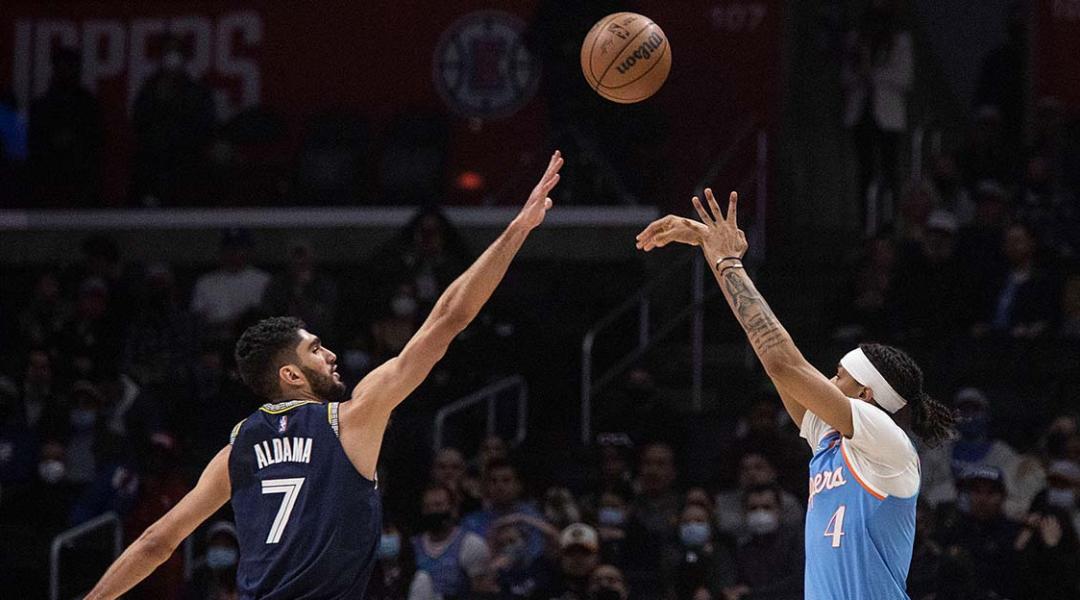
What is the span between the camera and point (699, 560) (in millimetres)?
11086

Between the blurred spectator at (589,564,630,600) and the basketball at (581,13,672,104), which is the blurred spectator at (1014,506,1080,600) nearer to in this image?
the blurred spectator at (589,564,630,600)

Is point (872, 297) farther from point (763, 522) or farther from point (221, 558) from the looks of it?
point (221, 558)

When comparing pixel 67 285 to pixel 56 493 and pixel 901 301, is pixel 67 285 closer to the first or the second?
pixel 56 493

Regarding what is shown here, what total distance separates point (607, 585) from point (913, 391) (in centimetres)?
506

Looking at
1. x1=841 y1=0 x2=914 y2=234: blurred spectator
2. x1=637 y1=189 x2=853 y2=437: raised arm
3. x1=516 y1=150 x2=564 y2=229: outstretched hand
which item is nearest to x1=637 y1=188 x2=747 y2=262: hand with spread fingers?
x1=637 y1=189 x2=853 y2=437: raised arm

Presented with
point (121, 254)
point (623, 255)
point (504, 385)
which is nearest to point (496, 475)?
point (504, 385)

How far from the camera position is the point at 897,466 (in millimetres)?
6008

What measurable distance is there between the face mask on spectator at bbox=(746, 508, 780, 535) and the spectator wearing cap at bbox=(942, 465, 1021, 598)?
3.54 feet

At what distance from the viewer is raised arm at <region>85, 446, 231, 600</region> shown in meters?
5.94

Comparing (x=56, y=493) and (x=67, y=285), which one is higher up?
(x=67, y=285)

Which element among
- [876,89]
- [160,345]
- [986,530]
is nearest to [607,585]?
[986,530]

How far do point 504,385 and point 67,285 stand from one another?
467cm

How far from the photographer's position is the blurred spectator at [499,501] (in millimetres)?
11828

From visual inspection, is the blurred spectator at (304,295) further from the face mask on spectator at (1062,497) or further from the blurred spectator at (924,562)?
the face mask on spectator at (1062,497)
